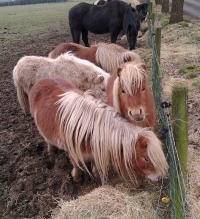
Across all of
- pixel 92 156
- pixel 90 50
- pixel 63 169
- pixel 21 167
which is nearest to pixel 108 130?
pixel 92 156

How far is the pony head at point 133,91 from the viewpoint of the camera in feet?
9.53

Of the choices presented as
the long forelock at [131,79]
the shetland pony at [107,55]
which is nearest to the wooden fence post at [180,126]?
the long forelock at [131,79]

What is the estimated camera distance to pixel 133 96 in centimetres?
298

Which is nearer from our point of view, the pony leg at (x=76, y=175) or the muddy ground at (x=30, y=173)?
the muddy ground at (x=30, y=173)

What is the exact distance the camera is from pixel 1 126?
4.88 metres

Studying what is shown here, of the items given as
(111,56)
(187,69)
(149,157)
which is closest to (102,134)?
(149,157)

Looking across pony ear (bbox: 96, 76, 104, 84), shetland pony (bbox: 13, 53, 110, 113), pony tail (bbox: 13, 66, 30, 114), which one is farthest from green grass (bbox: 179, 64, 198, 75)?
pony tail (bbox: 13, 66, 30, 114)

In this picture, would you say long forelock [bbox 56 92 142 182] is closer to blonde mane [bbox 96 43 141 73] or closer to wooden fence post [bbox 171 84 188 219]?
wooden fence post [bbox 171 84 188 219]

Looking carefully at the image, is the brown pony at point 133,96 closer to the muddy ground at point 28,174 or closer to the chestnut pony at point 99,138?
the chestnut pony at point 99,138

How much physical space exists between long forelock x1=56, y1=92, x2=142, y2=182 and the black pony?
6.45 meters

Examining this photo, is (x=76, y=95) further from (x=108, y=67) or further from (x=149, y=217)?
(x=108, y=67)

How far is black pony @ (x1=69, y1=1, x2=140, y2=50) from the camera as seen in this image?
899 cm

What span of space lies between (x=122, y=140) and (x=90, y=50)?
11.7 feet

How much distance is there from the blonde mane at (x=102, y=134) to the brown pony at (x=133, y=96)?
6.8 inches
